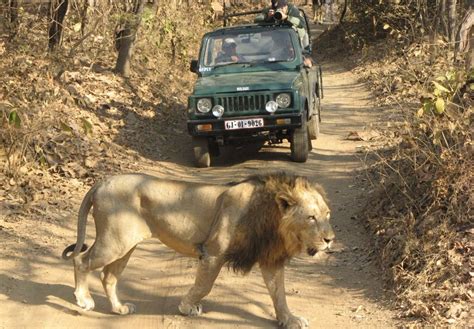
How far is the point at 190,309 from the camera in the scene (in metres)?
5.19

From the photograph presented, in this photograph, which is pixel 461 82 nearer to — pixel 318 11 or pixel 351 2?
pixel 351 2

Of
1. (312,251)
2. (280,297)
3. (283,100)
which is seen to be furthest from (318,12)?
(312,251)

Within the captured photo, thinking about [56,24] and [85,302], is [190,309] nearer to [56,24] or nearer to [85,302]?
[85,302]

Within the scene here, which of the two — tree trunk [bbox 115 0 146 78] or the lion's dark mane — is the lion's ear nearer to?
the lion's dark mane

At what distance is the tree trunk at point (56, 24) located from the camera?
39.7ft

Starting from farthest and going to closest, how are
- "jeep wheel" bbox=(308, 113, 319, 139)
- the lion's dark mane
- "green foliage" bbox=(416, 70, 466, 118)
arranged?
1. "jeep wheel" bbox=(308, 113, 319, 139)
2. "green foliage" bbox=(416, 70, 466, 118)
3. the lion's dark mane

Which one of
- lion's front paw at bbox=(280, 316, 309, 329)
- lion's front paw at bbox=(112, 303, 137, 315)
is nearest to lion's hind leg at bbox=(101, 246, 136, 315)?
lion's front paw at bbox=(112, 303, 137, 315)

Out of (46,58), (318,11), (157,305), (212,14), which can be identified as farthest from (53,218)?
(318,11)

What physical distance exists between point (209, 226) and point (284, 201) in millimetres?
620

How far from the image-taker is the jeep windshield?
10648 mm

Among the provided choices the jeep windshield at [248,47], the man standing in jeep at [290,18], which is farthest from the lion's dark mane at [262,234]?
the man standing in jeep at [290,18]

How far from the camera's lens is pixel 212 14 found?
2216 centimetres

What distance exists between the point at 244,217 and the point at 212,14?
58.9 feet

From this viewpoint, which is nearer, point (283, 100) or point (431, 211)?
point (431, 211)
